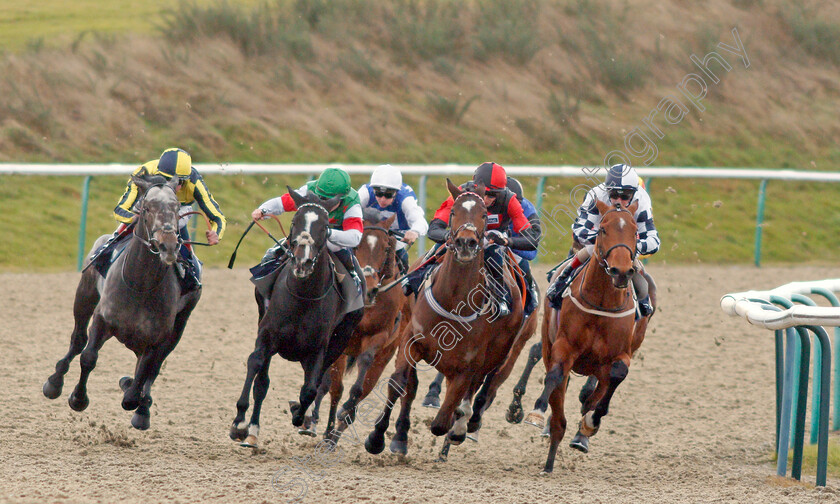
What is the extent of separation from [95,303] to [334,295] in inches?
62.2

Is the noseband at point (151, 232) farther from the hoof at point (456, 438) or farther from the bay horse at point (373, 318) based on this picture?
the hoof at point (456, 438)

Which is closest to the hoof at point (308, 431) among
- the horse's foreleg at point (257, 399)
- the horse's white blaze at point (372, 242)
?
the horse's foreleg at point (257, 399)

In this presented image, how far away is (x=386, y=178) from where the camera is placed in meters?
7.30

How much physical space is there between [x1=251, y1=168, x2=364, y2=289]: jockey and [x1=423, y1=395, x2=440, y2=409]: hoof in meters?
1.52

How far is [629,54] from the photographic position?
62.9 feet

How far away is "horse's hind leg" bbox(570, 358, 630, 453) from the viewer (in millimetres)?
6406

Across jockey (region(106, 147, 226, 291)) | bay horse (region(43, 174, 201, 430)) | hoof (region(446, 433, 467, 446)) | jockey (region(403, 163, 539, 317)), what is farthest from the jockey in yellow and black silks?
hoof (region(446, 433, 467, 446))

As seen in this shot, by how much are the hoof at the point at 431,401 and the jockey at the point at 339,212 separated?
59.7 inches

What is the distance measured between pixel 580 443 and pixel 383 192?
2.00m

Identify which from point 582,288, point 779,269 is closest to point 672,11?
point 779,269

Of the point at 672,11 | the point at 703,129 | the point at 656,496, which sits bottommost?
the point at 656,496

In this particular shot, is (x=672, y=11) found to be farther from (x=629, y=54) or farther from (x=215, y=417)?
(x=215, y=417)

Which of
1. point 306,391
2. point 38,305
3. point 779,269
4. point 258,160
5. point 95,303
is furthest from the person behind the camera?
point 258,160

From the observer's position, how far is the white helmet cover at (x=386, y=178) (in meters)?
7.30
